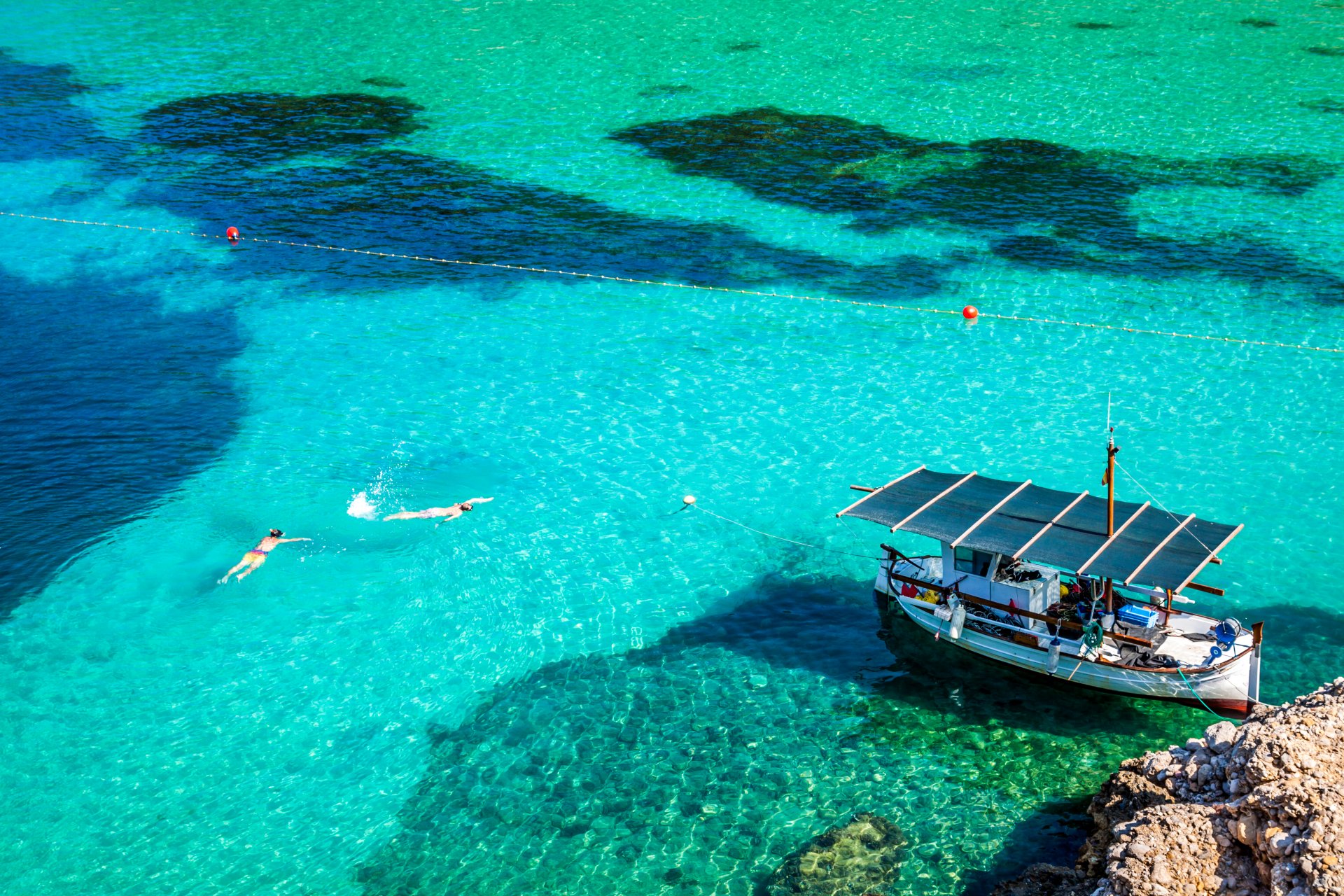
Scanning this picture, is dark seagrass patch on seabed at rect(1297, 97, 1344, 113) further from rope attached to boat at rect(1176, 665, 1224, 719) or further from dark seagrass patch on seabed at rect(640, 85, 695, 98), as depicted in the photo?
rope attached to boat at rect(1176, 665, 1224, 719)

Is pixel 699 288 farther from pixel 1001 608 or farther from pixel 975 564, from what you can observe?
pixel 1001 608

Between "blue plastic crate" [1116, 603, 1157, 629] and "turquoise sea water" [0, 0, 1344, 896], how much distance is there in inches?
63.4

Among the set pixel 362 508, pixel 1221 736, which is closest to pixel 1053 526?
pixel 1221 736

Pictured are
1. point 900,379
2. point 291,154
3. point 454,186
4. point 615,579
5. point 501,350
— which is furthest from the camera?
point 291,154

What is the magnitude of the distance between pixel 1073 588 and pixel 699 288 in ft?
58.1

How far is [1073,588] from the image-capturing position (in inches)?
886

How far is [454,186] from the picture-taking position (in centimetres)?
4353

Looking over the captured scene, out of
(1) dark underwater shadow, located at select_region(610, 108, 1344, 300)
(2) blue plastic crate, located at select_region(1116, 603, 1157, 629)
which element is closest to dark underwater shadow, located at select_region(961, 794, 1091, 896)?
(2) blue plastic crate, located at select_region(1116, 603, 1157, 629)

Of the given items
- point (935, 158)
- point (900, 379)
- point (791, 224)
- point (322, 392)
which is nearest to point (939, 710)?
point (900, 379)

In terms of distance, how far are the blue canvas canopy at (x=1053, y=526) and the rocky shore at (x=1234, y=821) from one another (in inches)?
143

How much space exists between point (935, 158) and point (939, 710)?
28.1 metres

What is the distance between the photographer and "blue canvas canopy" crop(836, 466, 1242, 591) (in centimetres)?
2019

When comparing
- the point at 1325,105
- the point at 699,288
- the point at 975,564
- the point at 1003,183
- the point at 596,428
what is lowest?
the point at 596,428

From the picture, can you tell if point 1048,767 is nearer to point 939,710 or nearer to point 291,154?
point 939,710
